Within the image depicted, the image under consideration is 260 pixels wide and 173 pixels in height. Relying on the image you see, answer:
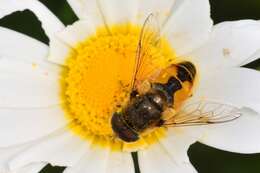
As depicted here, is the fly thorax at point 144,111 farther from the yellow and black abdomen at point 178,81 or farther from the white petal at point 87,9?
the white petal at point 87,9

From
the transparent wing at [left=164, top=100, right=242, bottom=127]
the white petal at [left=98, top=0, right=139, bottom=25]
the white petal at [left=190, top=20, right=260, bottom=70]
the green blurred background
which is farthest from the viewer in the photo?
the green blurred background

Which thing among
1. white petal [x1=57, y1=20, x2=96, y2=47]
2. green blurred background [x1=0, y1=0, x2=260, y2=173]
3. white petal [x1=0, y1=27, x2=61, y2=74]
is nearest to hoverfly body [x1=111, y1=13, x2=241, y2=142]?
white petal [x1=57, y1=20, x2=96, y2=47]

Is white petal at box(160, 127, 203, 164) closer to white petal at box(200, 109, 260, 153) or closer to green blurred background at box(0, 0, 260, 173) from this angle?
white petal at box(200, 109, 260, 153)

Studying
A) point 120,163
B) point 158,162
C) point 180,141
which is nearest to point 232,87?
point 180,141

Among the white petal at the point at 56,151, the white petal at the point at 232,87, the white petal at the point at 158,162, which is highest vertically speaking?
the white petal at the point at 232,87

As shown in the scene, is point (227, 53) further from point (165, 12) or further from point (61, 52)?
point (61, 52)

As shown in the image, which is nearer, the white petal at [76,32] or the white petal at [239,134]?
the white petal at [239,134]

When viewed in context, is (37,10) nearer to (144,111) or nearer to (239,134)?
(144,111)

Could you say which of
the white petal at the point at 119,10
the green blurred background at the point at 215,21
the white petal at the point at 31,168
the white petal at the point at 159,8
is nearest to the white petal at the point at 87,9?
the white petal at the point at 119,10
